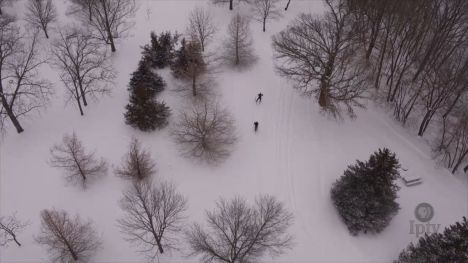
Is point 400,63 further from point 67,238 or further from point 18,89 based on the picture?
point 18,89

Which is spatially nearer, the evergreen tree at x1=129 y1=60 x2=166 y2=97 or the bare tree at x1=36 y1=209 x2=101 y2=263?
the bare tree at x1=36 y1=209 x2=101 y2=263

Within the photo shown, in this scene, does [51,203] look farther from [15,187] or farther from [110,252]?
[110,252]

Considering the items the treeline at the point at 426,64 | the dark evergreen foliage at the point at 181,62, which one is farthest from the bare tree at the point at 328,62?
the dark evergreen foliage at the point at 181,62

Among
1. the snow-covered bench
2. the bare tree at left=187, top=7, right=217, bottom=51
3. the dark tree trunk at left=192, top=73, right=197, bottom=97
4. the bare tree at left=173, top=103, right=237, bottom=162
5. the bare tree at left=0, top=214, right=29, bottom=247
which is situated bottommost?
the bare tree at left=0, top=214, right=29, bottom=247

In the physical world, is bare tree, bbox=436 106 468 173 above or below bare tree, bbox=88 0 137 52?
below

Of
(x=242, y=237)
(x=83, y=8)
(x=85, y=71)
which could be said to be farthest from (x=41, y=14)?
(x=242, y=237)

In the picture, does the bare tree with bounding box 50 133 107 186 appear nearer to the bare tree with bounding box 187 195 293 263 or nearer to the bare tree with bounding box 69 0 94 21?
the bare tree with bounding box 187 195 293 263

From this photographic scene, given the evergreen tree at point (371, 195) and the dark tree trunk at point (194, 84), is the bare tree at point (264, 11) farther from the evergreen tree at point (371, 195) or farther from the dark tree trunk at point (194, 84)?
the evergreen tree at point (371, 195)

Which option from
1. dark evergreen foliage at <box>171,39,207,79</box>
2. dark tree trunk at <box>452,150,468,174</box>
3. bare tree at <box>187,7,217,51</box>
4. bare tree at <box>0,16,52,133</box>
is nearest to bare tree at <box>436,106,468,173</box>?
dark tree trunk at <box>452,150,468,174</box>
